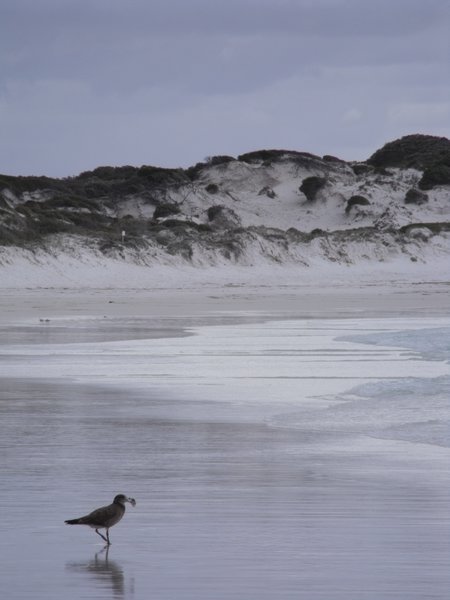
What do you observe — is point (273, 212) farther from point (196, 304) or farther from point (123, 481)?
point (123, 481)

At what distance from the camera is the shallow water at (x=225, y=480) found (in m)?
4.78

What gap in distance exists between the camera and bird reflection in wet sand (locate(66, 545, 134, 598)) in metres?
4.64

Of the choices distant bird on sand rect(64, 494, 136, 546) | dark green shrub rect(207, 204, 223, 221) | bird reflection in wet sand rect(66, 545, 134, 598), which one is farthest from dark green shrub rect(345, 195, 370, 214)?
bird reflection in wet sand rect(66, 545, 134, 598)

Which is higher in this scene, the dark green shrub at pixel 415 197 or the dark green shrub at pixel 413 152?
the dark green shrub at pixel 413 152

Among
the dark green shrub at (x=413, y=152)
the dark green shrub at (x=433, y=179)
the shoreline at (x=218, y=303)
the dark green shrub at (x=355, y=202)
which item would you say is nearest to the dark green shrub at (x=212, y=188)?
the dark green shrub at (x=355, y=202)

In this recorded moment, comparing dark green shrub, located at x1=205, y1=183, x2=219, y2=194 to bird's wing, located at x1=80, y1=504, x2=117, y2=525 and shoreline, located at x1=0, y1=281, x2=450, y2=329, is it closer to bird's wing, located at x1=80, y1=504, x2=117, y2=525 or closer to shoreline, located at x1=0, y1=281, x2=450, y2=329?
shoreline, located at x1=0, y1=281, x2=450, y2=329

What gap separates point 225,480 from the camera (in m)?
6.79

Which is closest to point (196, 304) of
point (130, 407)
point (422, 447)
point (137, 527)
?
point (130, 407)

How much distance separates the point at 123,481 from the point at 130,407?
Answer: 3.29m

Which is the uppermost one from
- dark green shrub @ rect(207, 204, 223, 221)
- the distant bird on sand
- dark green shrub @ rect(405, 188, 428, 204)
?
dark green shrub @ rect(405, 188, 428, 204)

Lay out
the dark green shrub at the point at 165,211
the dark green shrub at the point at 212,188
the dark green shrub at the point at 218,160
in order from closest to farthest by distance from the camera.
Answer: the dark green shrub at the point at 165,211, the dark green shrub at the point at 212,188, the dark green shrub at the point at 218,160

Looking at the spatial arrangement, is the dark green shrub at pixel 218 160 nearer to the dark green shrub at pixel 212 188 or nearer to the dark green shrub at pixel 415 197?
the dark green shrub at pixel 212 188

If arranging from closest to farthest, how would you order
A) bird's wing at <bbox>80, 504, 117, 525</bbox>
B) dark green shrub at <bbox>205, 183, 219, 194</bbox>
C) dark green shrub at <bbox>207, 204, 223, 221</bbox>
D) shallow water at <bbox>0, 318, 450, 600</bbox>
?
shallow water at <bbox>0, 318, 450, 600</bbox> < bird's wing at <bbox>80, 504, 117, 525</bbox> < dark green shrub at <bbox>207, 204, 223, 221</bbox> < dark green shrub at <bbox>205, 183, 219, 194</bbox>

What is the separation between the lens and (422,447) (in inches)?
312
